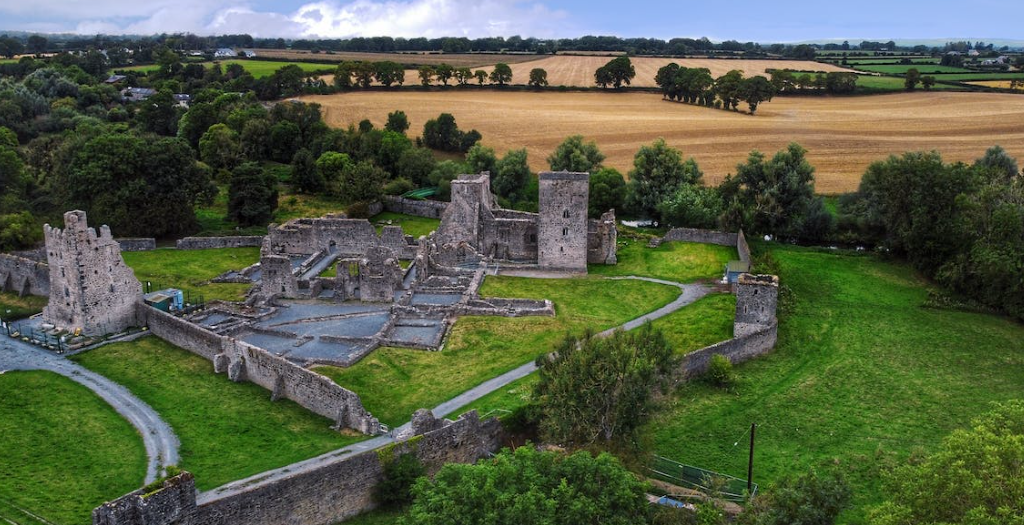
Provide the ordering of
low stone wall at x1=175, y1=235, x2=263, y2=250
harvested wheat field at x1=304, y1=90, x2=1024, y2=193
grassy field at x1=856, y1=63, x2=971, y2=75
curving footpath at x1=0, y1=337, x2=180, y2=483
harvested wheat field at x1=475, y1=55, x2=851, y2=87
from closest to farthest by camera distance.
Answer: curving footpath at x1=0, y1=337, x2=180, y2=483 → low stone wall at x1=175, y1=235, x2=263, y2=250 → harvested wheat field at x1=304, y1=90, x2=1024, y2=193 → harvested wheat field at x1=475, y1=55, x2=851, y2=87 → grassy field at x1=856, y1=63, x2=971, y2=75

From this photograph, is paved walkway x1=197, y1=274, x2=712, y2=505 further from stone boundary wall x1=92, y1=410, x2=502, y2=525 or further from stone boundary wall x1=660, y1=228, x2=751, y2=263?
stone boundary wall x1=660, y1=228, x2=751, y2=263

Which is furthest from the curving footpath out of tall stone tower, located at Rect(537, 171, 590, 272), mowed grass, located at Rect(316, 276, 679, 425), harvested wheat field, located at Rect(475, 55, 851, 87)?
harvested wheat field, located at Rect(475, 55, 851, 87)

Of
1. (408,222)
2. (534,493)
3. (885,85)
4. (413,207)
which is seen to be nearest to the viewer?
(534,493)

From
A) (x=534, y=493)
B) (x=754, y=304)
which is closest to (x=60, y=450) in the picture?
(x=534, y=493)

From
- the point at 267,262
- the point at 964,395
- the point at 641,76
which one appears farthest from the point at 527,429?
the point at 641,76

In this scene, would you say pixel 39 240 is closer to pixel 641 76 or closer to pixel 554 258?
pixel 554 258

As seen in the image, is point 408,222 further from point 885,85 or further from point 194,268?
point 885,85
